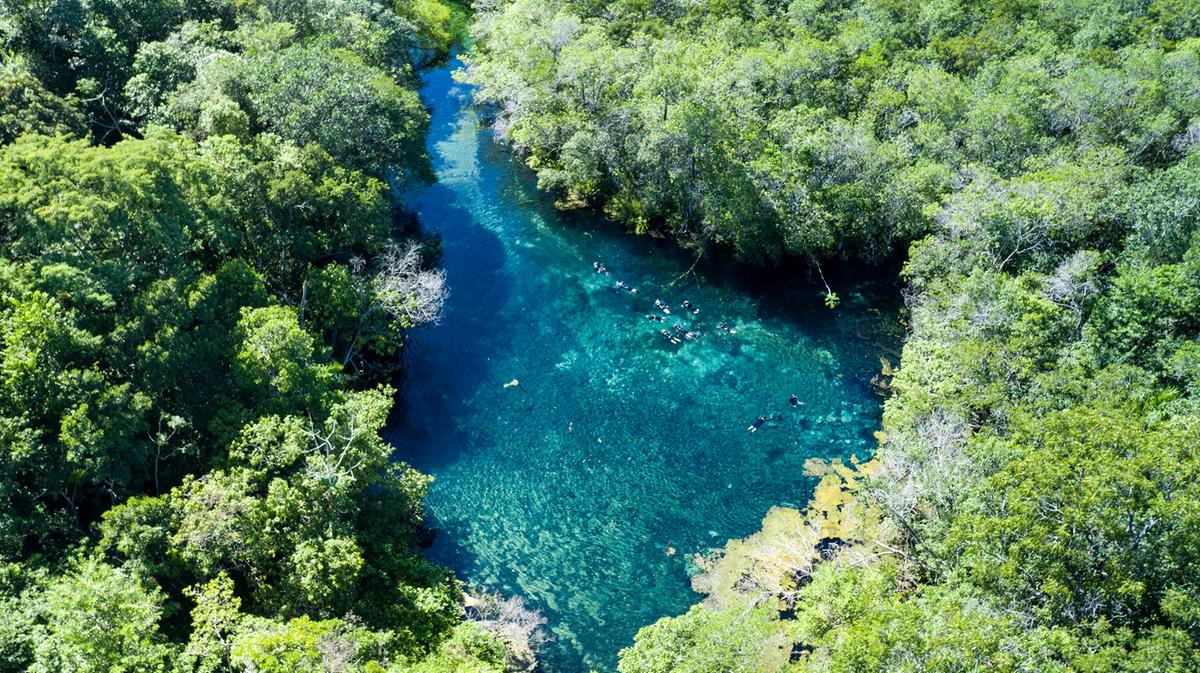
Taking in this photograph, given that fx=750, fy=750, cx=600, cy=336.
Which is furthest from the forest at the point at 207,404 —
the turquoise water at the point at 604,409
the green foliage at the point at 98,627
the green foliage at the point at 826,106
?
the green foliage at the point at 826,106

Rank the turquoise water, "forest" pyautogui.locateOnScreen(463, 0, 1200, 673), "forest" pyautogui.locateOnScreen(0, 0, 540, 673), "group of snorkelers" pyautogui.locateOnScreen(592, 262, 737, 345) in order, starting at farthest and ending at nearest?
"group of snorkelers" pyautogui.locateOnScreen(592, 262, 737, 345)
the turquoise water
"forest" pyautogui.locateOnScreen(0, 0, 540, 673)
"forest" pyautogui.locateOnScreen(463, 0, 1200, 673)

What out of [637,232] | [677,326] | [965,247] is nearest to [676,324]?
[677,326]

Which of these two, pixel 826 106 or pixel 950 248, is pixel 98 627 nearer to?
pixel 950 248

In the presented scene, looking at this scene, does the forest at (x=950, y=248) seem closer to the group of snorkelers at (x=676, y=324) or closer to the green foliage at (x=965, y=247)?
the green foliage at (x=965, y=247)

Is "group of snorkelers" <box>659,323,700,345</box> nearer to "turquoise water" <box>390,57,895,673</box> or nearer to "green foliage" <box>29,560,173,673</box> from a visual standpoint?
"turquoise water" <box>390,57,895,673</box>

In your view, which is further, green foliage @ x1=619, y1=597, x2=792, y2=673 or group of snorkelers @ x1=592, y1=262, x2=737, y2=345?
group of snorkelers @ x1=592, y1=262, x2=737, y2=345

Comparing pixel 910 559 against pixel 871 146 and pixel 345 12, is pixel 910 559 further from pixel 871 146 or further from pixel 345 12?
pixel 345 12

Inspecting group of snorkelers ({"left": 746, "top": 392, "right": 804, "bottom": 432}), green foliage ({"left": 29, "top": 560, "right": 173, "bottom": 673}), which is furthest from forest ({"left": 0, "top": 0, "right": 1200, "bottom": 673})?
group of snorkelers ({"left": 746, "top": 392, "right": 804, "bottom": 432})

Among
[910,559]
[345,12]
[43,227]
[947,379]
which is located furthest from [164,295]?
[345,12]
